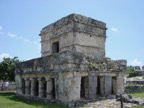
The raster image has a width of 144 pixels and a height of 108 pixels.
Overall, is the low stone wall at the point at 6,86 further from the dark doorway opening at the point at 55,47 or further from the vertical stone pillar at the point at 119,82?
the vertical stone pillar at the point at 119,82

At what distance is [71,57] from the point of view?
1236cm

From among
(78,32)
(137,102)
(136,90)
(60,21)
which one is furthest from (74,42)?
(136,90)

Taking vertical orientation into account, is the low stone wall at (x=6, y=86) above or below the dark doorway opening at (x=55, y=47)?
below

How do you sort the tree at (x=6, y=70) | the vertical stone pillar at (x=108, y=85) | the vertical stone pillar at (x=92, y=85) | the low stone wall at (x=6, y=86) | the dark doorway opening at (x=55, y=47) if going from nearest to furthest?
the vertical stone pillar at (x=92, y=85)
the vertical stone pillar at (x=108, y=85)
the dark doorway opening at (x=55, y=47)
the tree at (x=6, y=70)
the low stone wall at (x=6, y=86)

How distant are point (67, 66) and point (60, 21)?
5594mm

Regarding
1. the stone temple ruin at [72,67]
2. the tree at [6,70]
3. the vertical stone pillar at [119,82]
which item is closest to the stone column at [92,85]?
the stone temple ruin at [72,67]

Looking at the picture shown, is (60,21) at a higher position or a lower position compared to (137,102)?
higher

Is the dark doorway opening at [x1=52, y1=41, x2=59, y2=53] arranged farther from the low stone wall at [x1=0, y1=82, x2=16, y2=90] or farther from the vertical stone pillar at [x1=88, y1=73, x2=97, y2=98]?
the low stone wall at [x1=0, y1=82, x2=16, y2=90]

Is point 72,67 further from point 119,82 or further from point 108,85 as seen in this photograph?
point 119,82

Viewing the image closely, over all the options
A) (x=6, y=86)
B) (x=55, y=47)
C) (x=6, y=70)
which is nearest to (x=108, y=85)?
(x=55, y=47)

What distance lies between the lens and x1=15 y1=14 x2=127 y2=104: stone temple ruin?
1248cm

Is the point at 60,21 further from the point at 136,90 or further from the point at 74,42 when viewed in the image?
the point at 136,90

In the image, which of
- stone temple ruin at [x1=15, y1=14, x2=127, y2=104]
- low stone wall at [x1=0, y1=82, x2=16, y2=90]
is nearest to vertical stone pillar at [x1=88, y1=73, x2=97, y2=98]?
stone temple ruin at [x1=15, y1=14, x2=127, y2=104]

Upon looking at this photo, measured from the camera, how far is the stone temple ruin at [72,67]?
12.5 m
